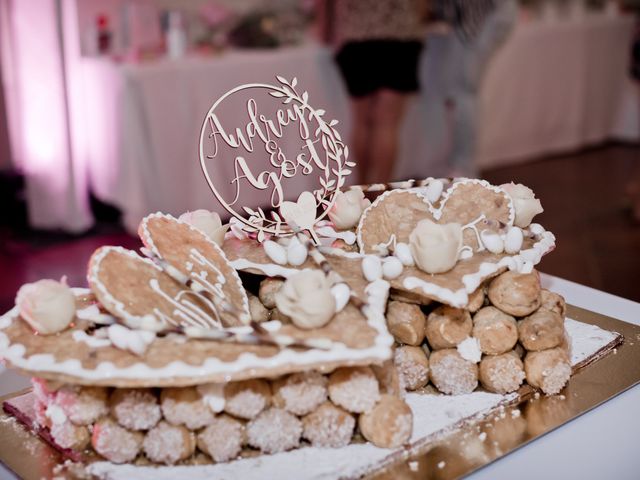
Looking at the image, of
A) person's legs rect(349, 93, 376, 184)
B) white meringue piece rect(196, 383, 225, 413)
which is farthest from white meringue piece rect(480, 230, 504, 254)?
person's legs rect(349, 93, 376, 184)

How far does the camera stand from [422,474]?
1341mm

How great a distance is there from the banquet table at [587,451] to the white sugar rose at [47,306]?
0.23 metres

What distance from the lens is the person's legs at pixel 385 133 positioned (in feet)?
17.2

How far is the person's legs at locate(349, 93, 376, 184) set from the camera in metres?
5.31

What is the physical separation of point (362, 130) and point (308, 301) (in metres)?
4.09

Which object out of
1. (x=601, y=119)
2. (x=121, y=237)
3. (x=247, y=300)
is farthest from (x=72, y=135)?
(x=601, y=119)

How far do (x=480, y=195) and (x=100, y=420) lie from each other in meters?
0.91

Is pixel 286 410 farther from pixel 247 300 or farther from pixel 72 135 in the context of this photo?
pixel 72 135

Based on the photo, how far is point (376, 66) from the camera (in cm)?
513

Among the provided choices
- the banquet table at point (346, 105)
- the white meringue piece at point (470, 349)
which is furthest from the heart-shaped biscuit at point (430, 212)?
the banquet table at point (346, 105)

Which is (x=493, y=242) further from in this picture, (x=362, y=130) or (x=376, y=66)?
(x=362, y=130)

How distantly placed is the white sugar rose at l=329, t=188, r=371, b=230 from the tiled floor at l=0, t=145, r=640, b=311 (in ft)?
7.43

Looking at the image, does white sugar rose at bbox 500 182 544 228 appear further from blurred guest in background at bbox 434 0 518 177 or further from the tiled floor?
blurred guest in background at bbox 434 0 518 177

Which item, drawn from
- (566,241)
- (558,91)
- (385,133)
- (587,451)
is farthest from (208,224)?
(558,91)
